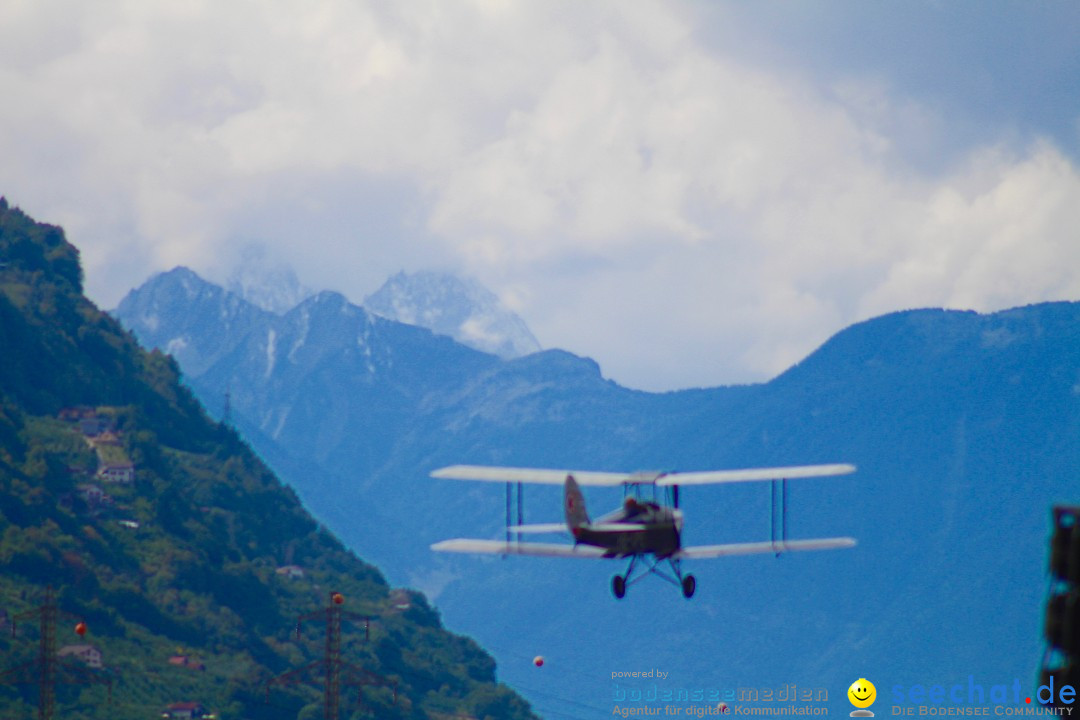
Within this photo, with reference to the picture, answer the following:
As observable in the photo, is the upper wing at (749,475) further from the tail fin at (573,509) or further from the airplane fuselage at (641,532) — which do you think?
the tail fin at (573,509)

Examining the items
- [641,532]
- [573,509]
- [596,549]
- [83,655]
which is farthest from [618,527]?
[83,655]

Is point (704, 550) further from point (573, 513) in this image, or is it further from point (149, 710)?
point (149, 710)

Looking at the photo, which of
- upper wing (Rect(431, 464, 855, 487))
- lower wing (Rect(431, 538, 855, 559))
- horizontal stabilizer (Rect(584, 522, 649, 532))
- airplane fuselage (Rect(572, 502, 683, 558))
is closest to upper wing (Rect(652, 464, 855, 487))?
upper wing (Rect(431, 464, 855, 487))

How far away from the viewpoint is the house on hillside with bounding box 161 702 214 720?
626 feet

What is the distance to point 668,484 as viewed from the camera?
75.5 metres

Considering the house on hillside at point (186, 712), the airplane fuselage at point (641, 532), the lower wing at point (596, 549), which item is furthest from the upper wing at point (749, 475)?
the house on hillside at point (186, 712)

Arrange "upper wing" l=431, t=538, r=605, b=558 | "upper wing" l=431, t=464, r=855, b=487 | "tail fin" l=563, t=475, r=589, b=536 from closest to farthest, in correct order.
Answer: "upper wing" l=431, t=464, r=855, b=487
"tail fin" l=563, t=475, r=589, b=536
"upper wing" l=431, t=538, r=605, b=558

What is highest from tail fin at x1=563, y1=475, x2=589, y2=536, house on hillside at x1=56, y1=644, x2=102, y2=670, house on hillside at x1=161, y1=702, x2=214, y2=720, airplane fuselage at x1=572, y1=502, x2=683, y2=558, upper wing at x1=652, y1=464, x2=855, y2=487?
house on hillside at x1=56, y1=644, x2=102, y2=670

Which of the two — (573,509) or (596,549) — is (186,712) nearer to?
(596,549)

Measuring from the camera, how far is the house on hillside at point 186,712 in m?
191

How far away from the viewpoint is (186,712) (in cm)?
19312

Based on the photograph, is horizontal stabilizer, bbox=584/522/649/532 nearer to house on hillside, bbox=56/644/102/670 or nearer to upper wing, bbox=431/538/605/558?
upper wing, bbox=431/538/605/558

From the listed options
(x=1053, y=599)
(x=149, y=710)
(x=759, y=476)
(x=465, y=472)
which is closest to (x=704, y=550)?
(x=759, y=476)

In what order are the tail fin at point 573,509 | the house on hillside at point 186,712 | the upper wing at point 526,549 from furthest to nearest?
the house on hillside at point 186,712 → the upper wing at point 526,549 → the tail fin at point 573,509
